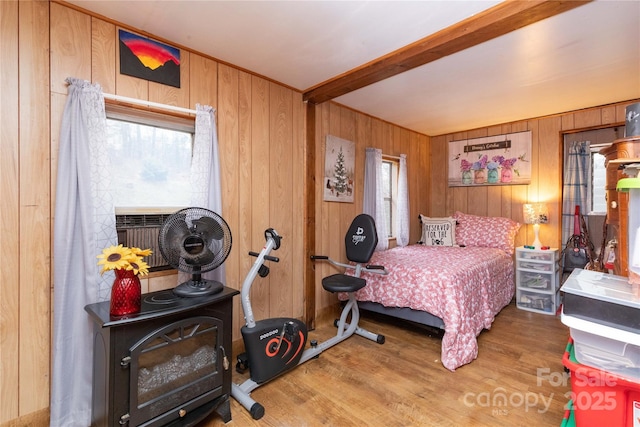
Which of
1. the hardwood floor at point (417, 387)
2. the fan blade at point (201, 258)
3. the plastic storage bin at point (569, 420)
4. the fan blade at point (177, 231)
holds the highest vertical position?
the fan blade at point (177, 231)

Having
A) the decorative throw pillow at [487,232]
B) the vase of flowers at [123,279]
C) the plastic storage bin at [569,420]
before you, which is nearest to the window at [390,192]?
the decorative throw pillow at [487,232]

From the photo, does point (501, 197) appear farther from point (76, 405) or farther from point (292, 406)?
point (76, 405)

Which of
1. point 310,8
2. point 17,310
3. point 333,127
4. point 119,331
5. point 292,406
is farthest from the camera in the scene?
point 333,127

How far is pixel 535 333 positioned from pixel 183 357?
10.3 feet

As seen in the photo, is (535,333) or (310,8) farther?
(535,333)

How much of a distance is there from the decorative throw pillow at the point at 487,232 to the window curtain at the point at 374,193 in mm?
1289

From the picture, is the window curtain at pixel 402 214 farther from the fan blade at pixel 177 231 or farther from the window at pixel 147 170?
the fan blade at pixel 177 231

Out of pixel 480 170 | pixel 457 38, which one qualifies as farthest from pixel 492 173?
pixel 457 38

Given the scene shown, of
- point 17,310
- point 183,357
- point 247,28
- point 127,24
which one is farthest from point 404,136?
point 17,310

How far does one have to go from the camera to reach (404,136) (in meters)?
4.38

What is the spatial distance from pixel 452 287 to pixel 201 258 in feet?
6.21

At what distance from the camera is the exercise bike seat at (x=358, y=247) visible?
8.39 feet

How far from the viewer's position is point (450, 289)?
93.4 inches

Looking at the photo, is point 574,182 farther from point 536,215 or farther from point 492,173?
point 492,173
